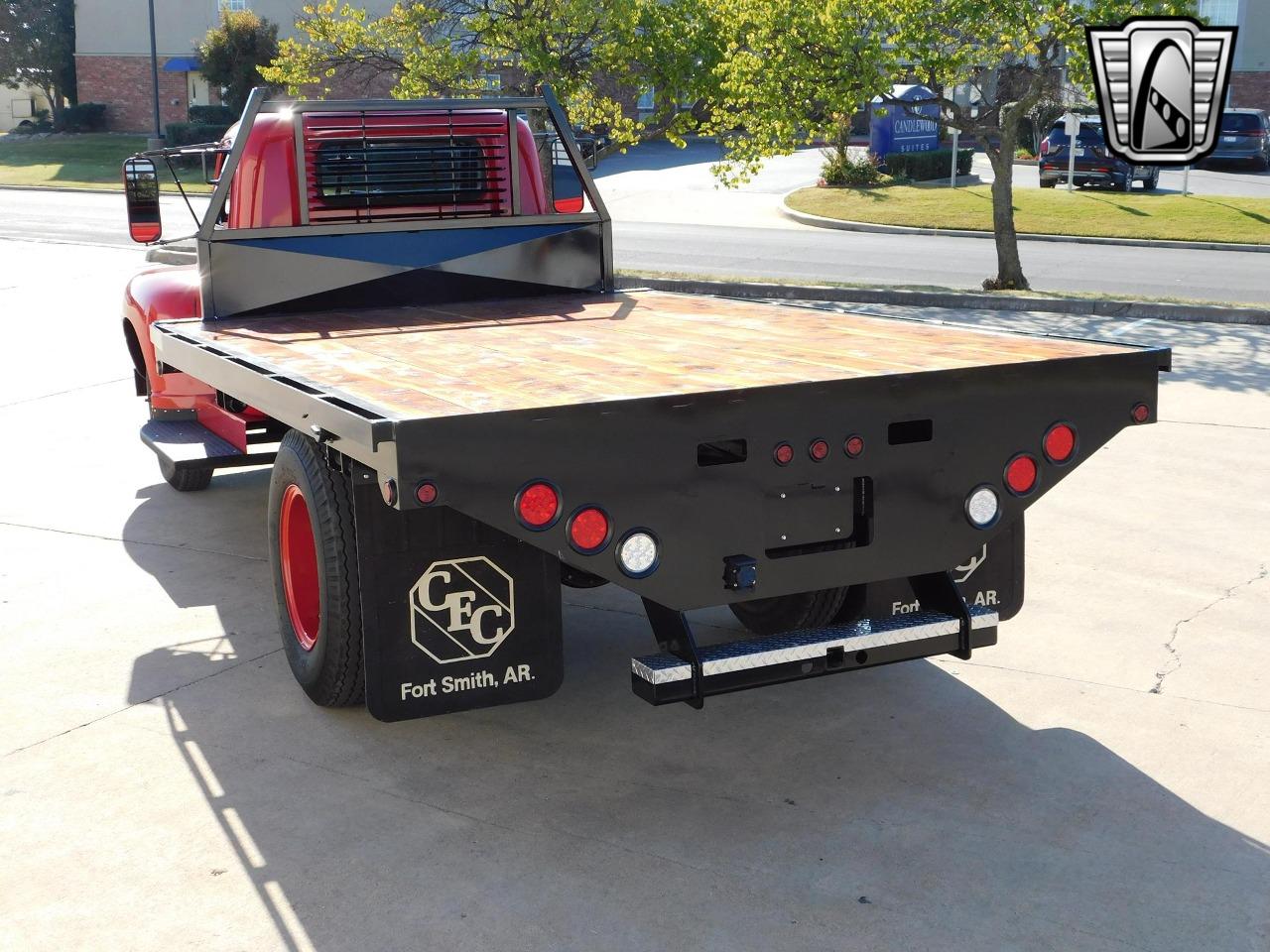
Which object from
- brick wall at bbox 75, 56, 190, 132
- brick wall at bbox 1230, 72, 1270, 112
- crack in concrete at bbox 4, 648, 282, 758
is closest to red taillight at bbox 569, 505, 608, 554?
crack in concrete at bbox 4, 648, 282, 758

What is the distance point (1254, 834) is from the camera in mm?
4230

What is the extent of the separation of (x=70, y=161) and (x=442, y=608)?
47.6m

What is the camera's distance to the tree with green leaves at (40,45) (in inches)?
2266

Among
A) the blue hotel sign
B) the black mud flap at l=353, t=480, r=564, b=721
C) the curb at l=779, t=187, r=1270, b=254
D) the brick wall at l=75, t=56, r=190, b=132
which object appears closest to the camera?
the black mud flap at l=353, t=480, r=564, b=721

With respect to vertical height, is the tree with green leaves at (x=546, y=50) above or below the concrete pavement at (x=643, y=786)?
above

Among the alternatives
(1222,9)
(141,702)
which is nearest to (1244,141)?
(1222,9)

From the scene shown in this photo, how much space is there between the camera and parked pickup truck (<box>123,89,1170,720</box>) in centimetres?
400

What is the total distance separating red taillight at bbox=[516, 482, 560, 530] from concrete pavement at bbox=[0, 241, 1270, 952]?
97cm

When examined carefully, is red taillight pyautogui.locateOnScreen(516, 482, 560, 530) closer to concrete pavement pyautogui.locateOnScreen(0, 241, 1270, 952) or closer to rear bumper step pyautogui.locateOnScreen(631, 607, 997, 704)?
rear bumper step pyautogui.locateOnScreen(631, 607, 997, 704)

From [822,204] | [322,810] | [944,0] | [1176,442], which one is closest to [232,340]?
[322,810]

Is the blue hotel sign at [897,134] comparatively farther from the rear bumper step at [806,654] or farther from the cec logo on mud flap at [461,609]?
the cec logo on mud flap at [461,609]

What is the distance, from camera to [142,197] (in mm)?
7531

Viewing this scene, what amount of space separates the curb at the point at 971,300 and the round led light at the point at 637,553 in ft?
30.3

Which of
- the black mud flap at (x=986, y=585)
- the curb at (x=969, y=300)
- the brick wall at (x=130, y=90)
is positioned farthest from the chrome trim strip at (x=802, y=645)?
the brick wall at (x=130, y=90)
